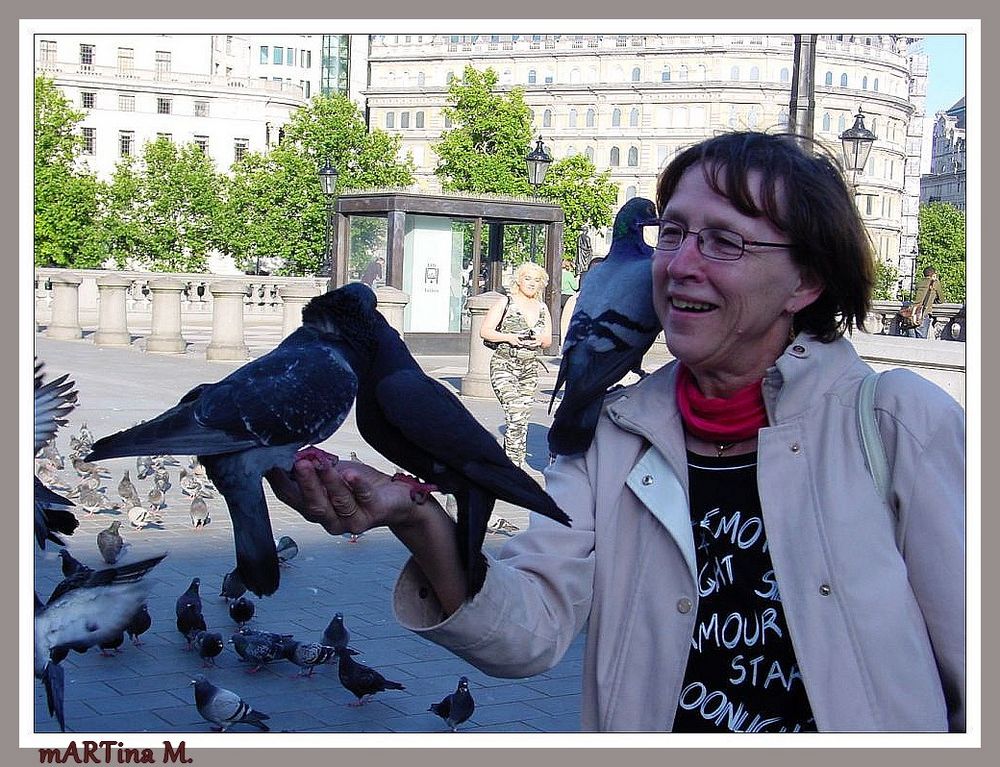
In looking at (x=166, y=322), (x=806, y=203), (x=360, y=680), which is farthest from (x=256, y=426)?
(x=166, y=322)

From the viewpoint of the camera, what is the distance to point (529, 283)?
10.3 m

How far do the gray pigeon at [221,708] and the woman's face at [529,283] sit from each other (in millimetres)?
5741

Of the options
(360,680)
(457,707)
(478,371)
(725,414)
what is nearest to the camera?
(725,414)

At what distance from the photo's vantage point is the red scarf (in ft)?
8.56

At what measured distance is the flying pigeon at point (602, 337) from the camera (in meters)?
2.72

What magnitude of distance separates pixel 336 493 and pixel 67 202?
40.1m

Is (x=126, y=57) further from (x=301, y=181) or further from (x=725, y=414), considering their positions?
(x=301, y=181)

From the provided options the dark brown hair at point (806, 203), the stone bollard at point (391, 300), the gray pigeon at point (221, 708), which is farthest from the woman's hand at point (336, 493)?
the stone bollard at point (391, 300)

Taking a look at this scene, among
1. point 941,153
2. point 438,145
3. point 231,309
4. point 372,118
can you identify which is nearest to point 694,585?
point 941,153

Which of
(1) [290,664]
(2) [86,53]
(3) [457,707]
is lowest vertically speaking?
(1) [290,664]

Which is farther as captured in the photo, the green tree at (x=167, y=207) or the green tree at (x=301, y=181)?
the green tree at (x=167, y=207)

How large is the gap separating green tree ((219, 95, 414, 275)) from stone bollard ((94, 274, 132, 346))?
11.1 meters

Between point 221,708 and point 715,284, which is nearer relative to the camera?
point 715,284

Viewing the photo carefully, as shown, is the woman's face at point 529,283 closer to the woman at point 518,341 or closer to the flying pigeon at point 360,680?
the woman at point 518,341
